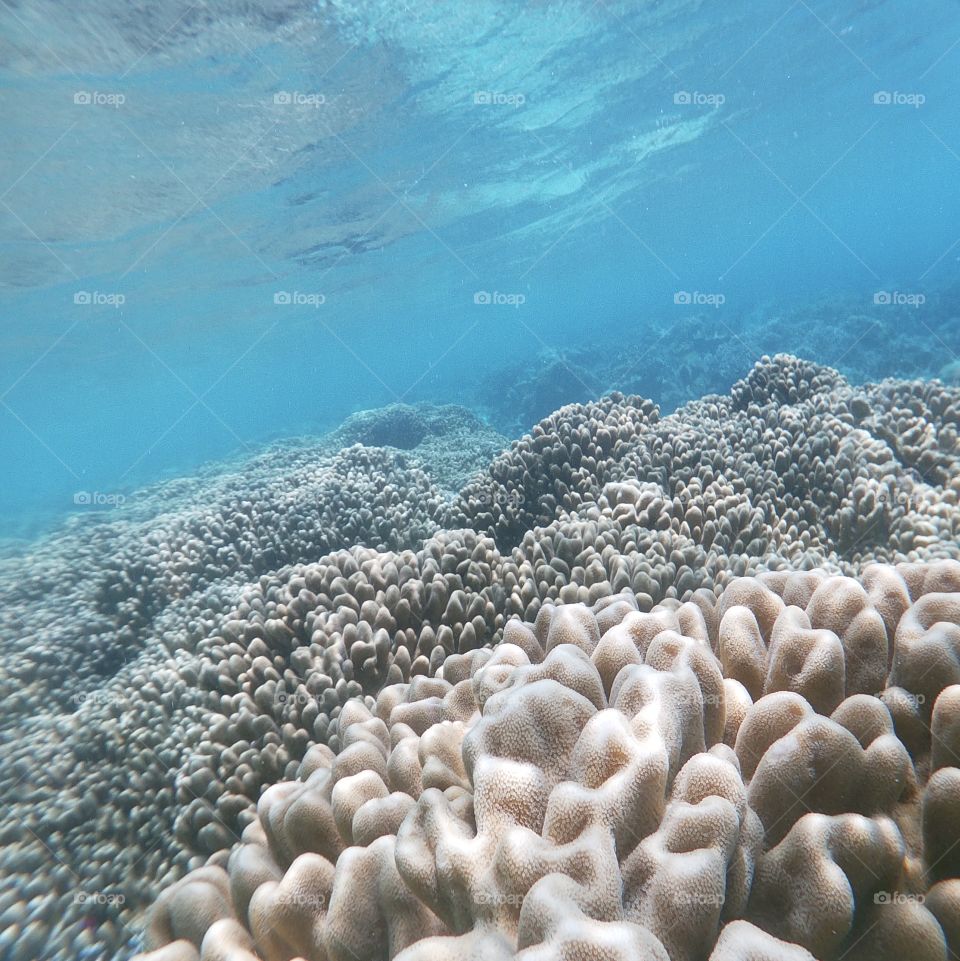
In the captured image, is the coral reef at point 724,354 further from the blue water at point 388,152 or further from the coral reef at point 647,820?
the coral reef at point 647,820

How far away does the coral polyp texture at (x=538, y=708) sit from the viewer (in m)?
1.52

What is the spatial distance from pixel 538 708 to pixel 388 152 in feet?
77.1

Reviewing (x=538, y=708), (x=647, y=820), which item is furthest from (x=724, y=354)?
(x=647, y=820)

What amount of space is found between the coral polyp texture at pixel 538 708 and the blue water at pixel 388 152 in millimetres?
8024

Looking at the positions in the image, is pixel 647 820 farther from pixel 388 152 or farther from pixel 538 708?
pixel 388 152

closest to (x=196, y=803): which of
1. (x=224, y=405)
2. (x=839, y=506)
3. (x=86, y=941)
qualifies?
(x=86, y=941)

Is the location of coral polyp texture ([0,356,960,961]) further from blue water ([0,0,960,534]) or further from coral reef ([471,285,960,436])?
coral reef ([471,285,960,436])

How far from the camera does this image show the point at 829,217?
11444 cm

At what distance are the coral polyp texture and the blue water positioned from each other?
8.02 meters

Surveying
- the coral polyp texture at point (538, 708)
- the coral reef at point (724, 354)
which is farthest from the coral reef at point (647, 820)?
the coral reef at point (724, 354)

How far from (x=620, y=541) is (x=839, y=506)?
2255mm

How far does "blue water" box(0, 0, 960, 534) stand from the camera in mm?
14125

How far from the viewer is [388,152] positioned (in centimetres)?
2127

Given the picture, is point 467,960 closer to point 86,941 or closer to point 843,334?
point 86,941
